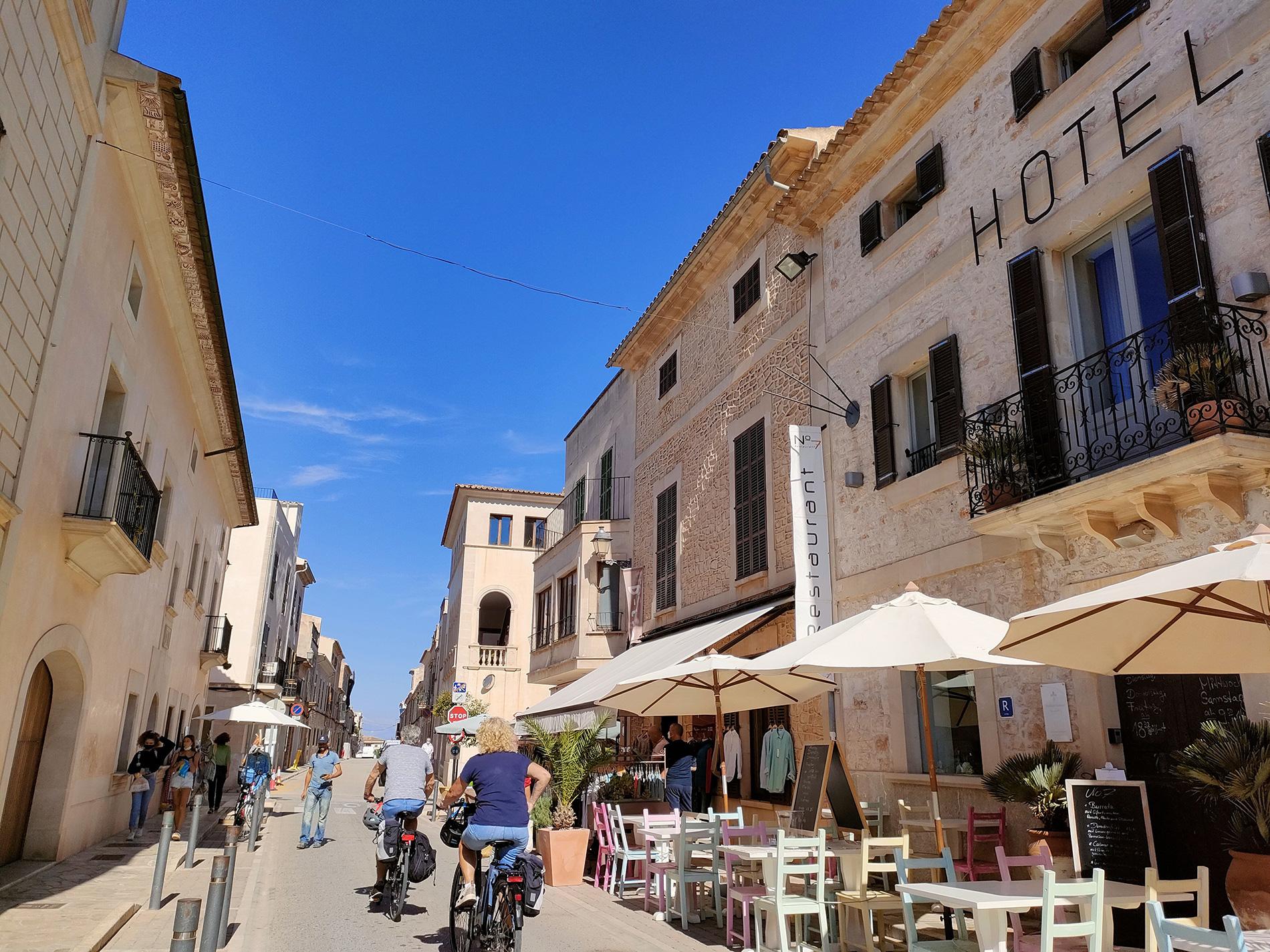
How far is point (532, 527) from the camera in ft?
134

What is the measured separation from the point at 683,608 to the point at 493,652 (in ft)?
74.7

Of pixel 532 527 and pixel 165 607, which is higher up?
pixel 532 527

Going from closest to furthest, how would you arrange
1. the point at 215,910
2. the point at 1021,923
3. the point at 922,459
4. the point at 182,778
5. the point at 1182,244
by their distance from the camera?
the point at 215,910, the point at 1021,923, the point at 1182,244, the point at 922,459, the point at 182,778

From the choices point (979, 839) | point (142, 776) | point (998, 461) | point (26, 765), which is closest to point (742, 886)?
point (979, 839)

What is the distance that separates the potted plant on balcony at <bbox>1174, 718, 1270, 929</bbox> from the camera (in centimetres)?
461

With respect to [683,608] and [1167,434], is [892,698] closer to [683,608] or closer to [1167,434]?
[1167,434]

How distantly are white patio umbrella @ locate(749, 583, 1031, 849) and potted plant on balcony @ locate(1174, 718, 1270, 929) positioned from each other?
1.14 metres

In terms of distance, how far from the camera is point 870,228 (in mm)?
11117

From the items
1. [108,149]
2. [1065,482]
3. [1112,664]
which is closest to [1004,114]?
[1065,482]

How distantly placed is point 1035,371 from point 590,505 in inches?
603

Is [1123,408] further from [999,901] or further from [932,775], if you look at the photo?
[999,901]

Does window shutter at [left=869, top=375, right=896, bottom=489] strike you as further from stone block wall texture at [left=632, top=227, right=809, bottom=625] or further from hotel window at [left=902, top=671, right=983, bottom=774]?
hotel window at [left=902, top=671, right=983, bottom=774]

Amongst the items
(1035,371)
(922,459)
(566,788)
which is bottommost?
(566,788)

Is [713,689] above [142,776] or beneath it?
above
